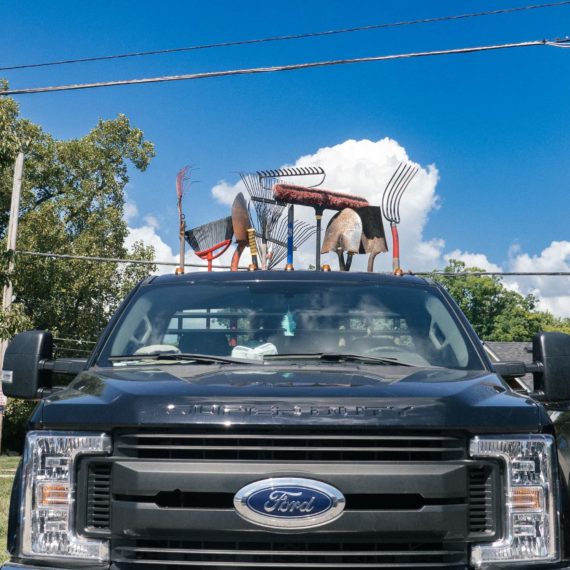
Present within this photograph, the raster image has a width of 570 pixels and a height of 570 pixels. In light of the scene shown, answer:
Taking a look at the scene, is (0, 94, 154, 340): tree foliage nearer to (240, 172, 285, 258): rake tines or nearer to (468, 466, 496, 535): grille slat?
(240, 172, 285, 258): rake tines

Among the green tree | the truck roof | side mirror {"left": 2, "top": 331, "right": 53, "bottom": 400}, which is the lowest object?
side mirror {"left": 2, "top": 331, "right": 53, "bottom": 400}

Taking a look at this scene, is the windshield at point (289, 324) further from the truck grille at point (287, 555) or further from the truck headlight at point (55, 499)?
the truck grille at point (287, 555)

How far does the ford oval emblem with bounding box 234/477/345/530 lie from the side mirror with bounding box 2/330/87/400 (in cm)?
139

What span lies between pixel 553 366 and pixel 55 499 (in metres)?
2.12

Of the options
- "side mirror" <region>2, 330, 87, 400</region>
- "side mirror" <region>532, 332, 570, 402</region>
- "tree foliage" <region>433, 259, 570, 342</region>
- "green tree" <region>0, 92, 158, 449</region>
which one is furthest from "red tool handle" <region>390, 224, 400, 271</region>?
"tree foliage" <region>433, 259, 570, 342</region>

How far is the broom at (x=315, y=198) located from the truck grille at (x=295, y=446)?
5.05 m

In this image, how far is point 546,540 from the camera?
2.99m

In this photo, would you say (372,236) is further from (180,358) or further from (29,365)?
(29,365)

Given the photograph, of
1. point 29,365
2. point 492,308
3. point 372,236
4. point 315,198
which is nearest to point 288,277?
point 29,365

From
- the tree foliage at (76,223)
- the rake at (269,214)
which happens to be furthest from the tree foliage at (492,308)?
the rake at (269,214)

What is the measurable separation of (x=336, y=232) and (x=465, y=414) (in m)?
4.60

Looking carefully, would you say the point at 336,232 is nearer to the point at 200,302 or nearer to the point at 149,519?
the point at 200,302

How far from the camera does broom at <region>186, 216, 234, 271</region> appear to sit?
7.68 m

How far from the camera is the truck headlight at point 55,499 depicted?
2996 mm
